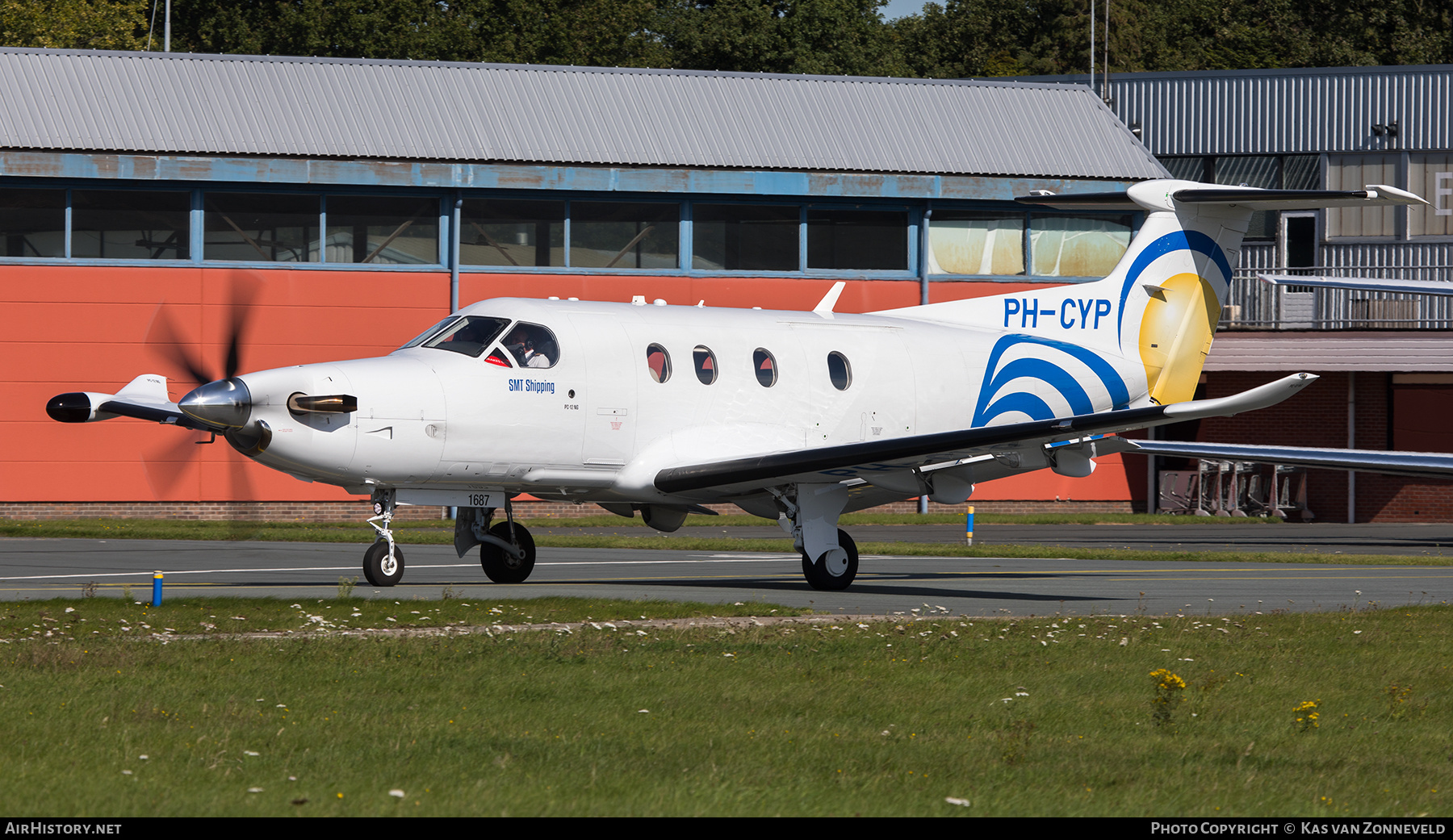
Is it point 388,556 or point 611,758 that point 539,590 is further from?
point 611,758

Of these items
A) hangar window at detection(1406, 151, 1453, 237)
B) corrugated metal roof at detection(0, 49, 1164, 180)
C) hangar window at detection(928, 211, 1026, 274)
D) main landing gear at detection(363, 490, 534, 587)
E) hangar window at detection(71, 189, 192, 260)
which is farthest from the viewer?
hangar window at detection(1406, 151, 1453, 237)

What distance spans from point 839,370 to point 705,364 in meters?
1.92

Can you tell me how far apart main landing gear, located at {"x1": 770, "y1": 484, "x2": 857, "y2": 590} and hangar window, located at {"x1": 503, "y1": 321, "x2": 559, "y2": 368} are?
10.5 feet

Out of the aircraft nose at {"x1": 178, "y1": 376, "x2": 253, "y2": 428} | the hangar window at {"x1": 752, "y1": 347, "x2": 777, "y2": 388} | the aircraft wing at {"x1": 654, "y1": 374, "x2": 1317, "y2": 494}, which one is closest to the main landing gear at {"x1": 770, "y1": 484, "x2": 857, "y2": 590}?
the aircraft wing at {"x1": 654, "y1": 374, "x2": 1317, "y2": 494}

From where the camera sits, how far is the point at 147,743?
8969 mm

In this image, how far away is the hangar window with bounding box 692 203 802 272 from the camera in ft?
125

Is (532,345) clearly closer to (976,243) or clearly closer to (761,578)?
(761,578)

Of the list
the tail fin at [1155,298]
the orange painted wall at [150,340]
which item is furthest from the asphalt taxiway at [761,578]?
the orange painted wall at [150,340]

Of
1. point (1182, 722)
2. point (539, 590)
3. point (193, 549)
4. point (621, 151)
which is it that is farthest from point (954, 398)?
point (621, 151)

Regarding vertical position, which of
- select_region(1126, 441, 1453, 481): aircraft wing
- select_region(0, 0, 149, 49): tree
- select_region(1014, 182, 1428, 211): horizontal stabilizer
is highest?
select_region(0, 0, 149, 49): tree

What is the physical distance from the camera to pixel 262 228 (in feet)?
117

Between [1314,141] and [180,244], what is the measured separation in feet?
101

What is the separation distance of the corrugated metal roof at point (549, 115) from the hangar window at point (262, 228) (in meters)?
1.17

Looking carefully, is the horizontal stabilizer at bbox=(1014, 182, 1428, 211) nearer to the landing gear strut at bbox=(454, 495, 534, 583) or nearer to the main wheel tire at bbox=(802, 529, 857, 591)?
the main wheel tire at bbox=(802, 529, 857, 591)
